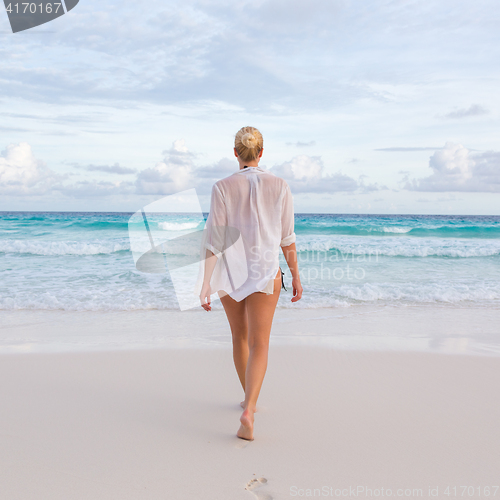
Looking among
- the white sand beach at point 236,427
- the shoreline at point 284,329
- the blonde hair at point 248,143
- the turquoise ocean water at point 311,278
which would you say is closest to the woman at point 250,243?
the blonde hair at point 248,143

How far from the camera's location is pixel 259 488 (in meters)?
1.85

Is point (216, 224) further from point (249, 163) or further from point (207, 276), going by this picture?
point (249, 163)

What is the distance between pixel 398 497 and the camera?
1798 millimetres

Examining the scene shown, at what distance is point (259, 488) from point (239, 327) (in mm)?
879

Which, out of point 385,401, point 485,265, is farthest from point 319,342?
point 485,265

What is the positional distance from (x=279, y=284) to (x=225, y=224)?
18.7 inches

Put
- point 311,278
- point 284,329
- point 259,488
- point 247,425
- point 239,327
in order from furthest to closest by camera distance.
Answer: point 311,278
point 284,329
point 239,327
point 247,425
point 259,488

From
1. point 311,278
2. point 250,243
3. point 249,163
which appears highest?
point 249,163

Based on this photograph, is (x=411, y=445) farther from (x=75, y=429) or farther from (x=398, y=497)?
(x=75, y=429)

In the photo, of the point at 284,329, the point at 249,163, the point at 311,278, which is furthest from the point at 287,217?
the point at 311,278

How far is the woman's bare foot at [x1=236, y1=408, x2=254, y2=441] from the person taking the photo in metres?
2.21

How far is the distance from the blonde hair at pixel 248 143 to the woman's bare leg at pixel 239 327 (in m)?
0.84

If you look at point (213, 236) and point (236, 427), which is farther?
point (236, 427)

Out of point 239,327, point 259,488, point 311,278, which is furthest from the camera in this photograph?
point 311,278
